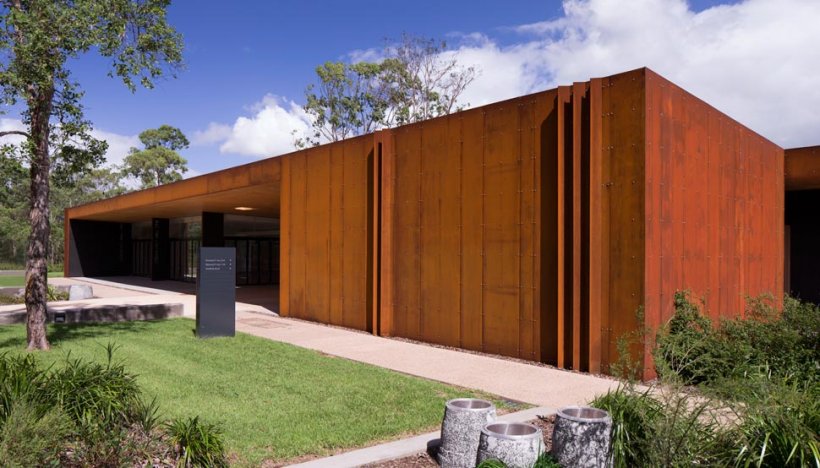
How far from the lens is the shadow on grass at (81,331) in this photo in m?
12.0

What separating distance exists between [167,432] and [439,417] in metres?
2.92

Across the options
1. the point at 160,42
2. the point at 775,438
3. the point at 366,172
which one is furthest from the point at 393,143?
the point at 775,438

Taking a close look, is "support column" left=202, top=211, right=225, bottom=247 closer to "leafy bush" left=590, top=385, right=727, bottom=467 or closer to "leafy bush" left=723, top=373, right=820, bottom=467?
"leafy bush" left=590, top=385, right=727, bottom=467

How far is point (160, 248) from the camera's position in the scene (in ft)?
115

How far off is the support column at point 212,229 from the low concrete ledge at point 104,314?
1227 cm

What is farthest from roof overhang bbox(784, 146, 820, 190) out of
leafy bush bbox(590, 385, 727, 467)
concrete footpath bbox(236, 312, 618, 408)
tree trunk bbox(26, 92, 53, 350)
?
tree trunk bbox(26, 92, 53, 350)

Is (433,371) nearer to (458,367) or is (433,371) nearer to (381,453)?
(458,367)

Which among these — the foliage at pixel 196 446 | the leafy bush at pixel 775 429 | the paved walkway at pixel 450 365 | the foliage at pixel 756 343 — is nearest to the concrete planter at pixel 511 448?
the leafy bush at pixel 775 429

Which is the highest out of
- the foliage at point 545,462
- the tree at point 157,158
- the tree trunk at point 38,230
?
the tree at point 157,158

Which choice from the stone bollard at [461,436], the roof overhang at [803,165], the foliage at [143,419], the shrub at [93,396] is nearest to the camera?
the stone bollard at [461,436]

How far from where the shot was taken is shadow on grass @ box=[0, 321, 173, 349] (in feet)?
39.2

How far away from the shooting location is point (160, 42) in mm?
11719

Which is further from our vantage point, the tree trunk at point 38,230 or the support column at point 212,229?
the support column at point 212,229

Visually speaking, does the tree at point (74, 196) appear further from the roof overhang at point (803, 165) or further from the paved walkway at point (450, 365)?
the roof overhang at point (803, 165)
